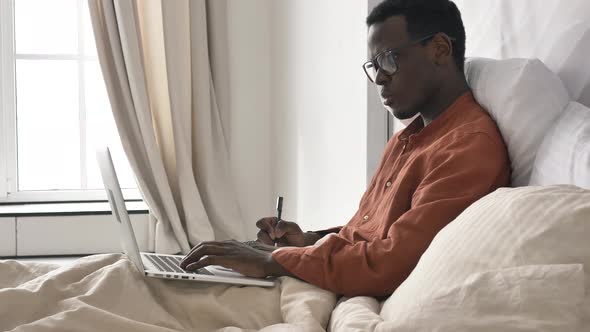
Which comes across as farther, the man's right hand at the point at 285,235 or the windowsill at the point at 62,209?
the windowsill at the point at 62,209

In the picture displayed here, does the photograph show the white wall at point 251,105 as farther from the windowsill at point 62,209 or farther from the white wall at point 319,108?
the windowsill at point 62,209

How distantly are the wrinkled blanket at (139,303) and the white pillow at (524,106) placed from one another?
1.42ft

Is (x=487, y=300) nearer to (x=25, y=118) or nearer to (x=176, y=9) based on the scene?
(x=176, y=9)

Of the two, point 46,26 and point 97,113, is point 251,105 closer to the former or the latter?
point 97,113

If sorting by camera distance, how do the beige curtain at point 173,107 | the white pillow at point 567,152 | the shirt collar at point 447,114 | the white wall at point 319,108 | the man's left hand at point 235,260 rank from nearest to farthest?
1. the white pillow at point 567,152
2. the man's left hand at point 235,260
3. the shirt collar at point 447,114
4. the white wall at point 319,108
5. the beige curtain at point 173,107

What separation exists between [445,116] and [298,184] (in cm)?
198

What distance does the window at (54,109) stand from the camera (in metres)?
4.06

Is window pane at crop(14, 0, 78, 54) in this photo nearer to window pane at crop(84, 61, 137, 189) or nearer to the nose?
window pane at crop(84, 61, 137, 189)

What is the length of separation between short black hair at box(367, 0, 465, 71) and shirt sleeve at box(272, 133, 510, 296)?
32cm

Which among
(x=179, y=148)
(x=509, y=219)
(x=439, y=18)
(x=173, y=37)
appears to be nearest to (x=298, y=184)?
(x=179, y=148)

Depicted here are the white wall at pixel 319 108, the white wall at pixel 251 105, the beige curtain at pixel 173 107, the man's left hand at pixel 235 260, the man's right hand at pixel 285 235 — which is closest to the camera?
the man's left hand at pixel 235 260

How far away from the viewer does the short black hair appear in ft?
5.50

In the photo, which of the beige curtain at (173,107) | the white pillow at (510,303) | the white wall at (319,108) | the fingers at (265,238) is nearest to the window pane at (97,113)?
the beige curtain at (173,107)

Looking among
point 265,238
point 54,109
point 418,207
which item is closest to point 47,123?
point 54,109
